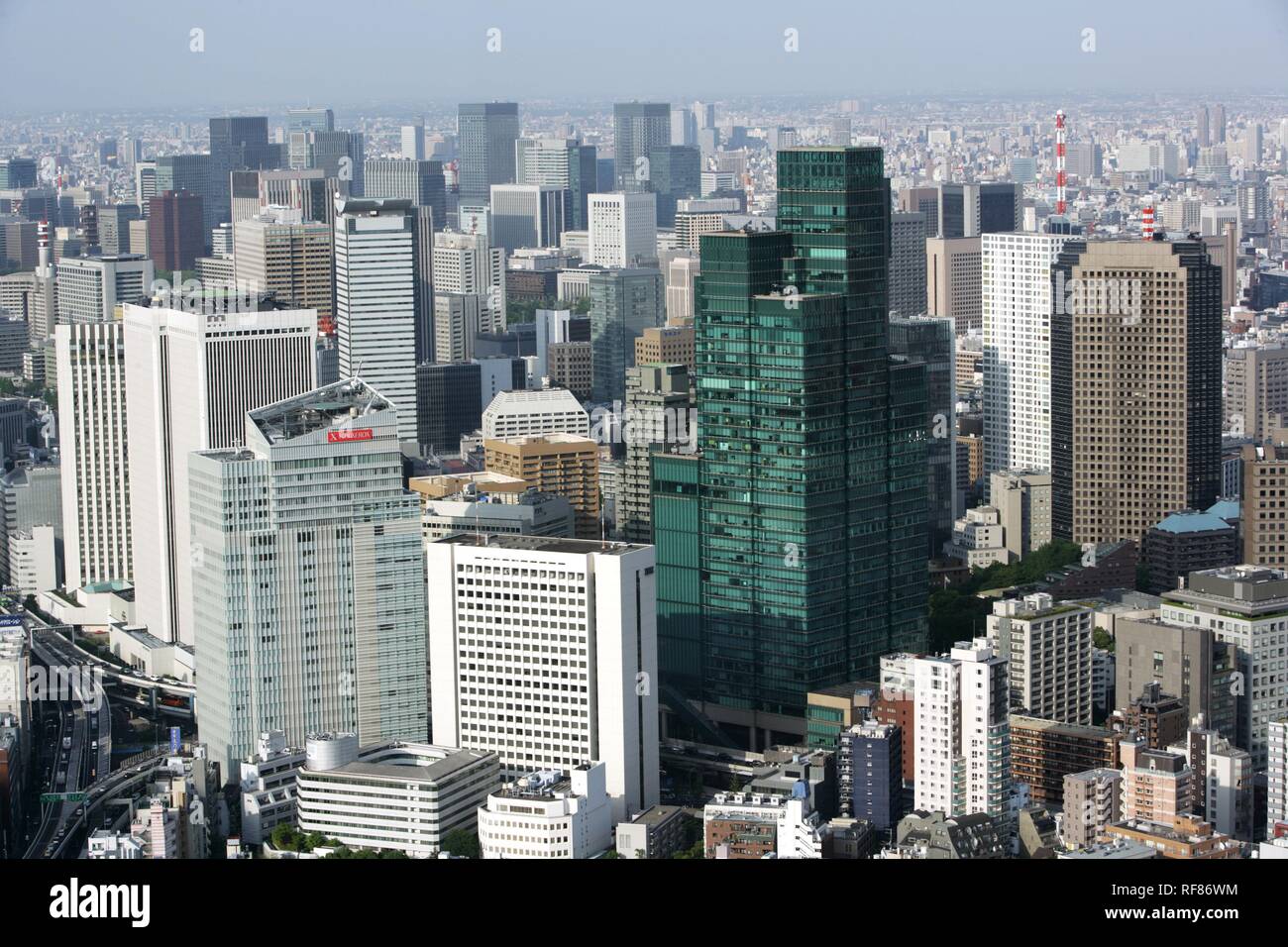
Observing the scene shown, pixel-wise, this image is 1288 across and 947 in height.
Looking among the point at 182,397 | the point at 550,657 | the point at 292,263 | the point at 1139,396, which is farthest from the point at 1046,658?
the point at 292,263

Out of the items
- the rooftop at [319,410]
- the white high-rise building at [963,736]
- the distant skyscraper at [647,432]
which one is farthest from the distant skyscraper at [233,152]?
the white high-rise building at [963,736]

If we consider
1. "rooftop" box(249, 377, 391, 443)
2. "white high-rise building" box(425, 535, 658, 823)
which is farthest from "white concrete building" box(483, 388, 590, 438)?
"white high-rise building" box(425, 535, 658, 823)

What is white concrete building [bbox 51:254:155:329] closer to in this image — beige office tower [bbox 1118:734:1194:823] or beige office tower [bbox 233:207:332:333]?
beige office tower [bbox 233:207:332:333]

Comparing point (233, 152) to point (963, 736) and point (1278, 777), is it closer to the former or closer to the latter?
point (963, 736)

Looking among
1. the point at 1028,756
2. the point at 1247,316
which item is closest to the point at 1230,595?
the point at 1028,756

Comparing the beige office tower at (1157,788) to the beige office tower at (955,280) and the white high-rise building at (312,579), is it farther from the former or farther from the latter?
the beige office tower at (955,280)
